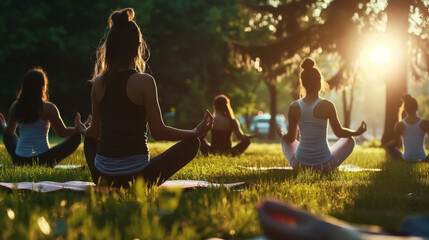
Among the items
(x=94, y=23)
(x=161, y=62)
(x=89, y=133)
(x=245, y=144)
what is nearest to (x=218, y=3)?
(x=161, y=62)

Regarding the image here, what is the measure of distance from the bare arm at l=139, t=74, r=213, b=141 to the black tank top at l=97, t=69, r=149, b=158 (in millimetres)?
126

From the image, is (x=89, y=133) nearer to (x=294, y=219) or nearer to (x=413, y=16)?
(x=294, y=219)

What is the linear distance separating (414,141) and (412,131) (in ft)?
0.87

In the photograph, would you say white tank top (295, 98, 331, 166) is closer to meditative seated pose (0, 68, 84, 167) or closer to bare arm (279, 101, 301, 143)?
bare arm (279, 101, 301, 143)

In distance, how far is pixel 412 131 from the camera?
40.5 feet

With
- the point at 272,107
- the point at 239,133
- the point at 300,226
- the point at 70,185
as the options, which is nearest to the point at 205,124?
the point at 70,185

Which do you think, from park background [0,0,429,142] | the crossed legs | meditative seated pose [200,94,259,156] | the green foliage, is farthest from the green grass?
the green foliage

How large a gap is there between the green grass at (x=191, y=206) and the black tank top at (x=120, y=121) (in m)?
0.48

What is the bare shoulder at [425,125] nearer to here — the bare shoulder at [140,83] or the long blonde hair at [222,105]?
the long blonde hair at [222,105]

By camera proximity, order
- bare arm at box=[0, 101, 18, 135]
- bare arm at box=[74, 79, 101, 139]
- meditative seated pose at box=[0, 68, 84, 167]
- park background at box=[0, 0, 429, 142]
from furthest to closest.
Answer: park background at box=[0, 0, 429, 142], bare arm at box=[0, 101, 18, 135], meditative seated pose at box=[0, 68, 84, 167], bare arm at box=[74, 79, 101, 139]

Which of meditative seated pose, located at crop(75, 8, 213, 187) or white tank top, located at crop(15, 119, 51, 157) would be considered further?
white tank top, located at crop(15, 119, 51, 157)

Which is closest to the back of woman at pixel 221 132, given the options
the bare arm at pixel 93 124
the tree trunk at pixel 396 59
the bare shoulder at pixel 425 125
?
Result: the bare shoulder at pixel 425 125

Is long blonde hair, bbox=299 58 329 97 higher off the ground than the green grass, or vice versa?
long blonde hair, bbox=299 58 329 97

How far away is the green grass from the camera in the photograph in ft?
12.5
